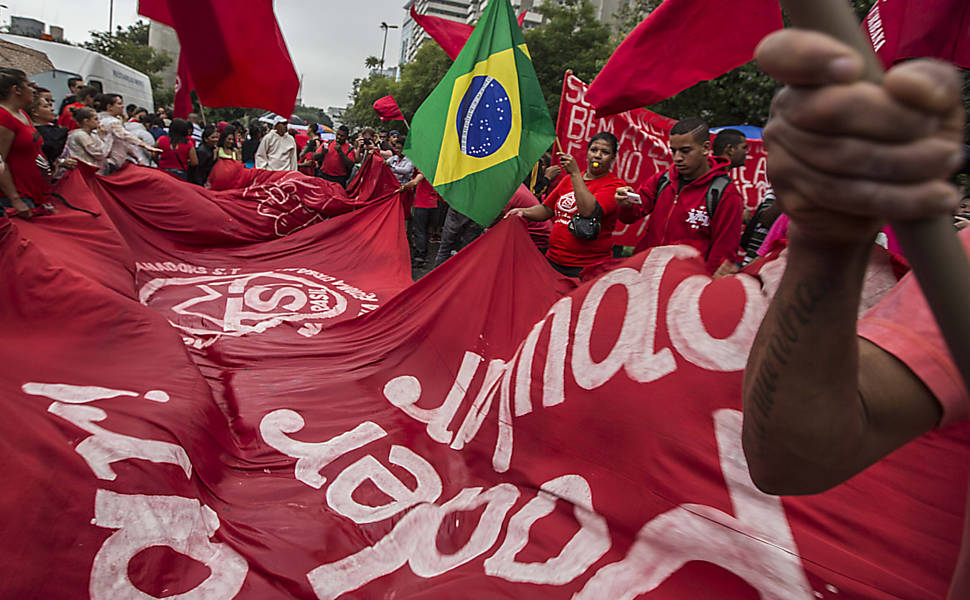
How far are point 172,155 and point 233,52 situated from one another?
6.21m

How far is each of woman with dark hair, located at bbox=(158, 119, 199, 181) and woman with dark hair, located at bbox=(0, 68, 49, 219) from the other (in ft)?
12.6

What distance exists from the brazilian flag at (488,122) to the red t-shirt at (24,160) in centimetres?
266

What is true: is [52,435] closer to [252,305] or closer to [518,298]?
[518,298]

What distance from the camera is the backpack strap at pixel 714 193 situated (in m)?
3.23

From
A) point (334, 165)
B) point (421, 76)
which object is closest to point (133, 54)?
point (421, 76)

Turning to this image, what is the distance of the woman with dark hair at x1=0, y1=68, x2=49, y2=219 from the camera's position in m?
3.82

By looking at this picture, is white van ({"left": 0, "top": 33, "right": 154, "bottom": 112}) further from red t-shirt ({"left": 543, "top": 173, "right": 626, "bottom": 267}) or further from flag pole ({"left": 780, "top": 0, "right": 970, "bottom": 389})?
flag pole ({"left": 780, "top": 0, "right": 970, "bottom": 389})

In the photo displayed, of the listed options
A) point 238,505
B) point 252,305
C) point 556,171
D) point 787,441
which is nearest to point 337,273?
point 252,305

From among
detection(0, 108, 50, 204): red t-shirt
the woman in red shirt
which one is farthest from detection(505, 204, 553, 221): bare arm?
detection(0, 108, 50, 204): red t-shirt

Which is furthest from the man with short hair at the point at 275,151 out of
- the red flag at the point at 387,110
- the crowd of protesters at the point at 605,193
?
the red flag at the point at 387,110

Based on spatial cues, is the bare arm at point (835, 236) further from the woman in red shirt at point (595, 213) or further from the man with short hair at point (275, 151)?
the man with short hair at point (275, 151)

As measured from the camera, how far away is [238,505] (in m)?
2.12

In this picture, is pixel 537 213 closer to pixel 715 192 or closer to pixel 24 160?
pixel 715 192

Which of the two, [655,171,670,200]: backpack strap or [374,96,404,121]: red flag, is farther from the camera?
[374,96,404,121]: red flag
